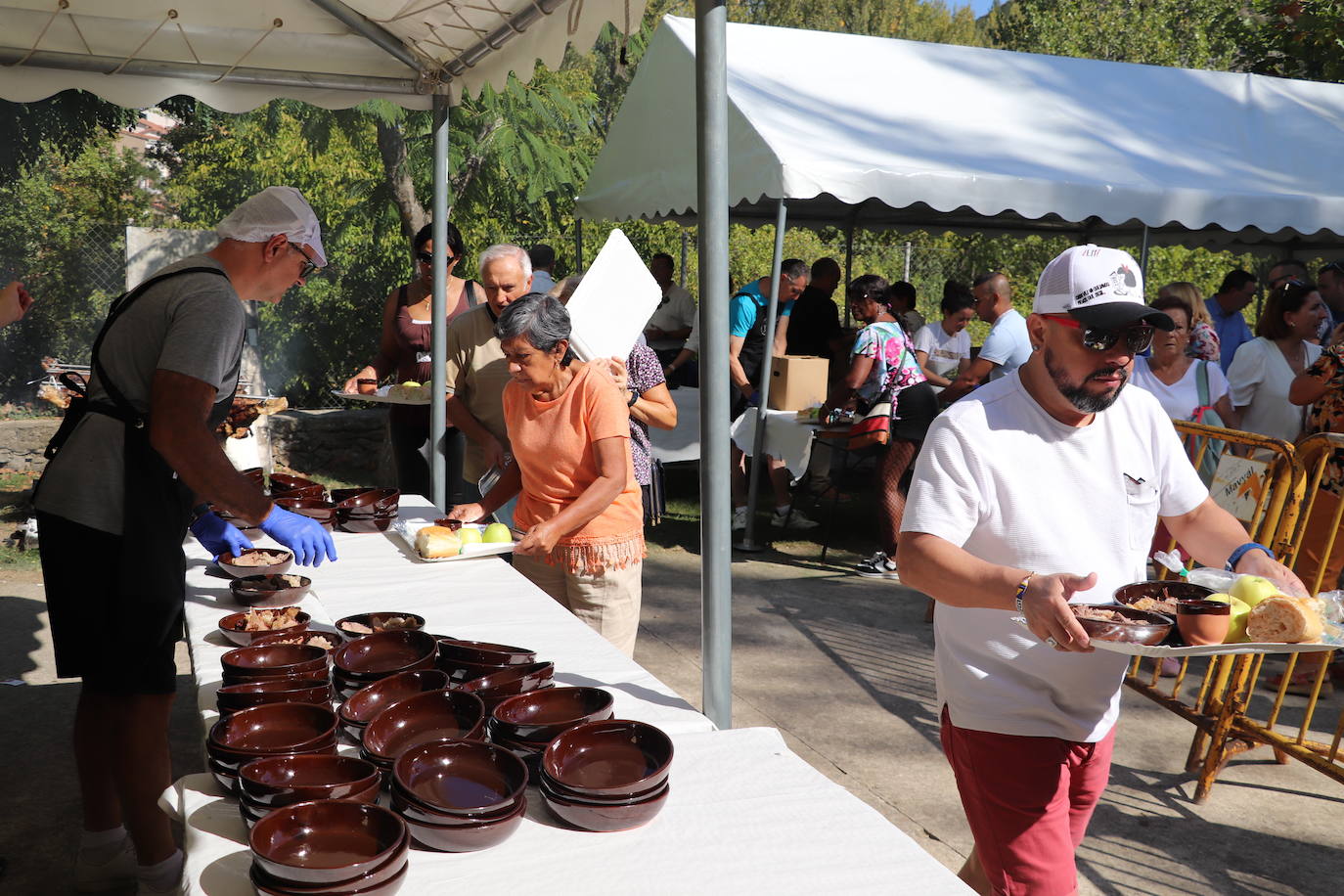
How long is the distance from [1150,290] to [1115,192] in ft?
33.2

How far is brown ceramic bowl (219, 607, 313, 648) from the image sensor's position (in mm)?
2316

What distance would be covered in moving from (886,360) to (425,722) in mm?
5051

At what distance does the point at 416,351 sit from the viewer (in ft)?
17.4

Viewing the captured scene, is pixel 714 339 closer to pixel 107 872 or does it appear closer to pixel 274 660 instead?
pixel 274 660

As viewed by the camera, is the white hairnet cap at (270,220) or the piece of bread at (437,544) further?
the piece of bread at (437,544)

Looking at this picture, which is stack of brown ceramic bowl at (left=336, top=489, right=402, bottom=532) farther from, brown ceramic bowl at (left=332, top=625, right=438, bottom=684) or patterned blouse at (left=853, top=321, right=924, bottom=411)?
patterned blouse at (left=853, top=321, right=924, bottom=411)

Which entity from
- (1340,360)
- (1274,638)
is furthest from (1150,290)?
(1274,638)

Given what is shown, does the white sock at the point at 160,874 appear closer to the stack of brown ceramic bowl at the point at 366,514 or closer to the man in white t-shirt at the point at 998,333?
the stack of brown ceramic bowl at the point at 366,514

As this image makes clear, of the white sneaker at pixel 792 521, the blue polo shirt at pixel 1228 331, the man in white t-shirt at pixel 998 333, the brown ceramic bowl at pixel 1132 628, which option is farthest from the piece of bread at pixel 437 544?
the blue polo shirt at pixel 1228 331

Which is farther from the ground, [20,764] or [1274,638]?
[1274,638]

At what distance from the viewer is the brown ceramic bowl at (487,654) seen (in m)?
2.12

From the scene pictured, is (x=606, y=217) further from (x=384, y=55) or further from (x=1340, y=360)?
(x=1340, y=360)

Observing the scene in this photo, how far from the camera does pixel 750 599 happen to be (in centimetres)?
596

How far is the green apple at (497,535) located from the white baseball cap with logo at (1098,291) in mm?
1794
